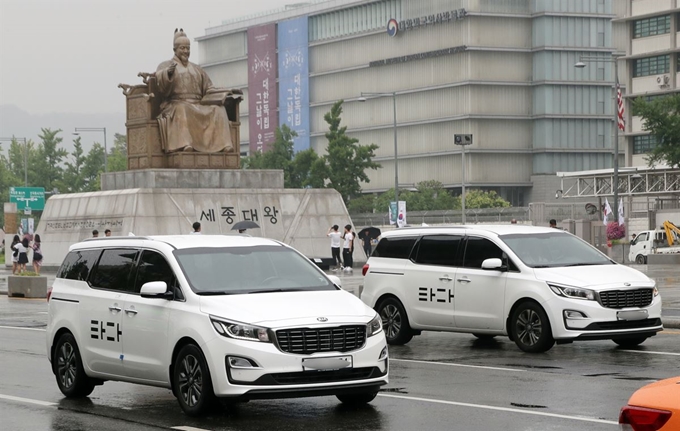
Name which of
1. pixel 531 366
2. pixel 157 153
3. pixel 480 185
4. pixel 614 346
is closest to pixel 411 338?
pixel 614 346

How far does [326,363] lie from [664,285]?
2383 cm

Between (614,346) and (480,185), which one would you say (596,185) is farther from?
(614,346)

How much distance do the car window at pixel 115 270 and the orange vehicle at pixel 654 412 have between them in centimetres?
763

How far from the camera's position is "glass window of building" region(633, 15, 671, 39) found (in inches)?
3623

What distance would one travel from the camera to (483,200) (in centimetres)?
10856

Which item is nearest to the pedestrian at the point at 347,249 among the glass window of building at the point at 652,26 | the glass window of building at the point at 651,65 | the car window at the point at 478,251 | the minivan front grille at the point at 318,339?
the car window at the point at 478,251

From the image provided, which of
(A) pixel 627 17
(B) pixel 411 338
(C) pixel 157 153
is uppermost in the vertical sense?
(A) pixel 627 17

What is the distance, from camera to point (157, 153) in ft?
152

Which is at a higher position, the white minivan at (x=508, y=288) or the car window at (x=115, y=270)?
the car window at (x=115, y=270)

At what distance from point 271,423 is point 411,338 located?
27.9 ft

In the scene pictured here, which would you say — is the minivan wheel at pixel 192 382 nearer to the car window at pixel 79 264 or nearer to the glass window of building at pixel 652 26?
the car window at pixel 79 264

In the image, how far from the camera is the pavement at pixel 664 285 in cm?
2208

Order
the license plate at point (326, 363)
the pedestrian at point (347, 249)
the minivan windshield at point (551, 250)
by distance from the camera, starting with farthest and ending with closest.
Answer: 1. the pedestrian at point (347, 249)
2. the minivan windshield at point (551, 250)
3. the license plate at point (326, 363)

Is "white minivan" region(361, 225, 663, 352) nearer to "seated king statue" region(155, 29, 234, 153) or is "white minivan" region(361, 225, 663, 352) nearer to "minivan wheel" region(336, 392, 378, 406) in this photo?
"minivan wheel" region(336, 392, 378, 406)
